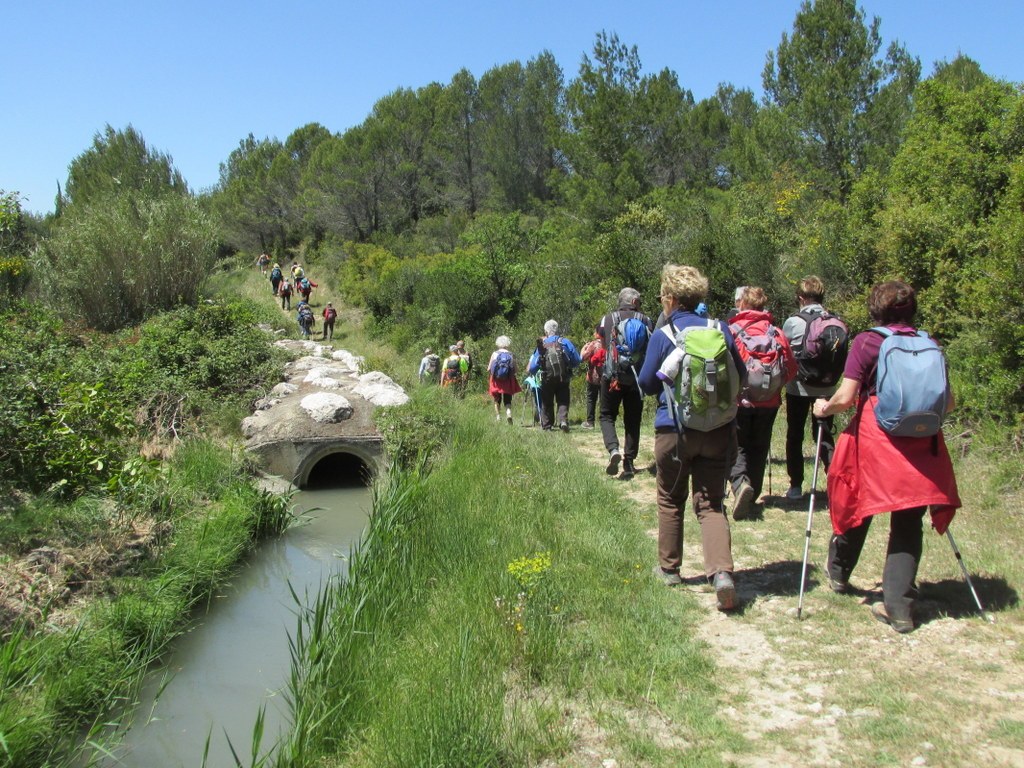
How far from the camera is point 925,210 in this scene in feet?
33.9

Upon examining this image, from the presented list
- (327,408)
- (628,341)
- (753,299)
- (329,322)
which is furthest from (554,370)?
(329,322)

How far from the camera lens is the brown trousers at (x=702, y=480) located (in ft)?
15.8

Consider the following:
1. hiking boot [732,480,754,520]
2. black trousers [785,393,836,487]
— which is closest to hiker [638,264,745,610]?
hiking boot [732,480,754,520]

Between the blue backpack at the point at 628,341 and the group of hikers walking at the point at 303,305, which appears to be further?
the group of hikers walking at the point at 303,305

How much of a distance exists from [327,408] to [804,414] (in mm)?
8164

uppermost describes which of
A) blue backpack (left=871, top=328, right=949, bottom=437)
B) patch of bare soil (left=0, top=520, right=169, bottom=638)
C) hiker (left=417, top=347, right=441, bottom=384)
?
blue backpack (left=871, top=328, right=949, bottom=437)

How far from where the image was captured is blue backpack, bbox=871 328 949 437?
4105 millimetres

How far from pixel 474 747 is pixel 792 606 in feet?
7.39

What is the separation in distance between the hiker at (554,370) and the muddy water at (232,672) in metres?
3.59

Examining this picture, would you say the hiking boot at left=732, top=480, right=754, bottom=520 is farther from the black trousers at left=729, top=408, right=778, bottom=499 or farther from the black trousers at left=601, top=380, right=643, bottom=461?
the black trousers at left=601, top=380, right=643, bottom=461

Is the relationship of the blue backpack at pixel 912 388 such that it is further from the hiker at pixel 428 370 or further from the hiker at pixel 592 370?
the hiker at pixel 428 370

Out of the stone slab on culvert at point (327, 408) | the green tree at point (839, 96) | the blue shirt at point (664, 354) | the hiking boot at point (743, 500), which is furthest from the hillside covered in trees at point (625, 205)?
the stone slab on culvert at point (327, 408)

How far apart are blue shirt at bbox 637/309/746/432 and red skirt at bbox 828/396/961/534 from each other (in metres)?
0.80

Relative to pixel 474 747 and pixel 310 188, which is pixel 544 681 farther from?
pixel 310 188
